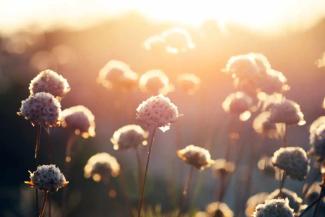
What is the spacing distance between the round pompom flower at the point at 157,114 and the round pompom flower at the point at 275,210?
1.46m

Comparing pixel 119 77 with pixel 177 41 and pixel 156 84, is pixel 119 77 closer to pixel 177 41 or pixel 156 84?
pixel 156 84

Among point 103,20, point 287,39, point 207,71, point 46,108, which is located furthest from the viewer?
point 103,20

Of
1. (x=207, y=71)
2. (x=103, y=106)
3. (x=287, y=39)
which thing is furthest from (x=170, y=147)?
(x=287, y=39)

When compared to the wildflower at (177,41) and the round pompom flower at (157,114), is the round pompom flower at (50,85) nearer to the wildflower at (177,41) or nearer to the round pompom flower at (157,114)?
the round pompom flower at (157,114)

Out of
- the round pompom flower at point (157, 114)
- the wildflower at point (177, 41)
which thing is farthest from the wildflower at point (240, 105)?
the round pompom flower at point (157, 114)

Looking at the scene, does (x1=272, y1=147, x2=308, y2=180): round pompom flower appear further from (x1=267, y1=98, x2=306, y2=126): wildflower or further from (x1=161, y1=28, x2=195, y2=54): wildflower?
(x1=161, y1=28, x2=195, y2=54): wildflower

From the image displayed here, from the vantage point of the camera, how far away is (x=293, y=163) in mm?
6781

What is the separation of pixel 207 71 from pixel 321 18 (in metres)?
10.8

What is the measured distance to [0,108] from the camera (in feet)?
63.1

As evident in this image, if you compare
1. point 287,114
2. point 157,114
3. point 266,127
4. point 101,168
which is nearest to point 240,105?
point 266,127

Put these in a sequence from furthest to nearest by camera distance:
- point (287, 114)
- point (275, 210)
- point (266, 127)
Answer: point (266, 127) → point (287, 114) → point (275, 210)

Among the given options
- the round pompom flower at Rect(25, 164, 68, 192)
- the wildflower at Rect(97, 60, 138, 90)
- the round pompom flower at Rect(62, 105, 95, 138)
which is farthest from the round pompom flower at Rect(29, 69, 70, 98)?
the wildflower at Rect(97, 60, 138, 90)

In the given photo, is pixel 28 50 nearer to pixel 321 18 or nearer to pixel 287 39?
pixel 287 39

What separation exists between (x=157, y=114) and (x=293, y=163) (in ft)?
5.53
